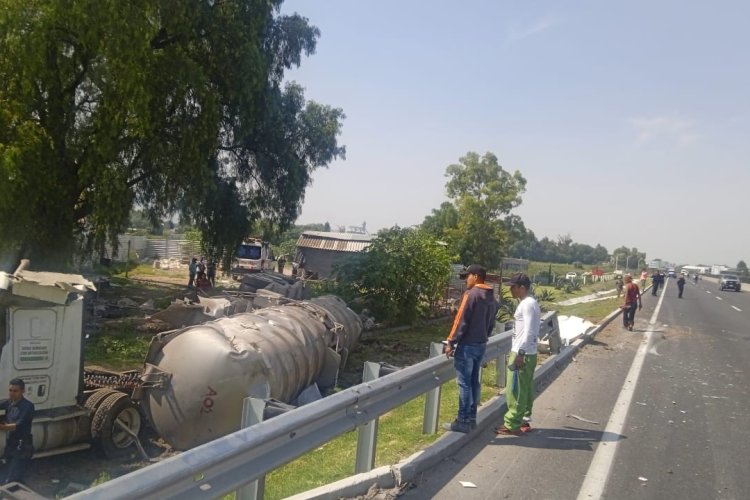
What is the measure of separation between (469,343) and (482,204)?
50854mm

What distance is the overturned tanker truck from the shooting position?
731 centimetres

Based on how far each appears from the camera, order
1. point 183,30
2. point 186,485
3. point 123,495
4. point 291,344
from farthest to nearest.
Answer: point 183,30, point 291,344, point 186,485, point 123,495

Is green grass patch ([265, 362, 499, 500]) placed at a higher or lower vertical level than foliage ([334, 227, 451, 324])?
lower

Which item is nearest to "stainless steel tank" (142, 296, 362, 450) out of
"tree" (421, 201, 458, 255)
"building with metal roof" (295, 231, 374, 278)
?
"building with metal roof" (295, 231, 374, 278)

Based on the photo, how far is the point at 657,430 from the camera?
7.45 m

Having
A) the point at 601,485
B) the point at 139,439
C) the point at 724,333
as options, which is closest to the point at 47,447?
the point at 139,439

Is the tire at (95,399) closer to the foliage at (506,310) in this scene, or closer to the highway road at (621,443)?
the highway road at (621,443)

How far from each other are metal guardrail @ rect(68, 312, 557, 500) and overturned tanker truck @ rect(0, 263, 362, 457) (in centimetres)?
131

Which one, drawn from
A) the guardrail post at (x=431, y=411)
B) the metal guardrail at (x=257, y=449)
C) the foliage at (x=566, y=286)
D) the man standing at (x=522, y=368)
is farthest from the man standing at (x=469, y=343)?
the foliage at (x=566, y=286)

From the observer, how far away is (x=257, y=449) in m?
3.95

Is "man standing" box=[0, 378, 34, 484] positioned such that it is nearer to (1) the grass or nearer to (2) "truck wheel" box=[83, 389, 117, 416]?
(2) "truck wheel" box=[83, 389, 117, 416]

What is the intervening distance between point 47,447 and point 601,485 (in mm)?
5833

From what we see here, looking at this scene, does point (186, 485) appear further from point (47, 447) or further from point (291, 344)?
point (291, 344)

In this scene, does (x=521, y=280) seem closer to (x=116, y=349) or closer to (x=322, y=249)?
(x=116, y=349)
